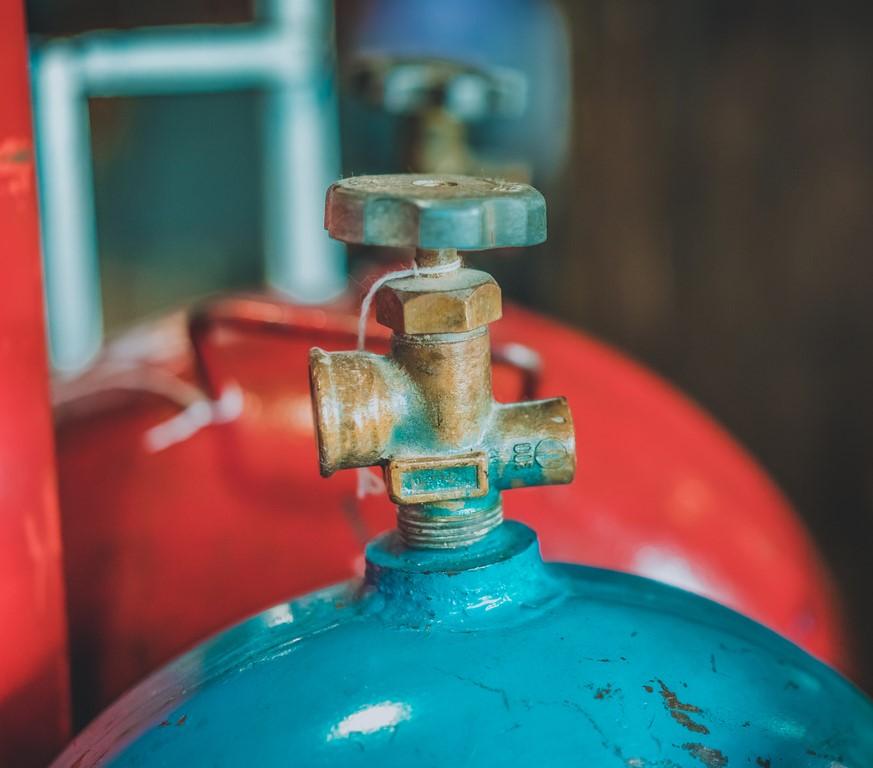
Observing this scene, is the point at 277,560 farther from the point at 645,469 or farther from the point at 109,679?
the point at 645,469

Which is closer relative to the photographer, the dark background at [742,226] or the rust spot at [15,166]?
the rust spot at [15,166]

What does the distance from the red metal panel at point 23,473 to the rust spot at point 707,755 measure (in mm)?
345

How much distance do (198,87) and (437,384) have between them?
1258mm

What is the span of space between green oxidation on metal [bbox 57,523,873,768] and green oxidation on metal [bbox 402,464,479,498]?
3 centimetres

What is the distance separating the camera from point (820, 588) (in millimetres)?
958

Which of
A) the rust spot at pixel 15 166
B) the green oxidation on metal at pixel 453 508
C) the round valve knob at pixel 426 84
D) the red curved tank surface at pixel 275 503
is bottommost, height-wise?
the red curved tank surface at pixel 275 503

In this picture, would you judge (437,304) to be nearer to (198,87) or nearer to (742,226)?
(198,87)

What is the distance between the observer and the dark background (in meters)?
1.88

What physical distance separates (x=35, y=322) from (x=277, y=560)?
0.78 ft

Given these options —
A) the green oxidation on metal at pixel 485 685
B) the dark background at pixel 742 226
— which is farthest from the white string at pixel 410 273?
the dark background at pixel 742 226

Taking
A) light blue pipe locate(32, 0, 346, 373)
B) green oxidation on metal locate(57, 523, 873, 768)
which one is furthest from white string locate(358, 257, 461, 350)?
light blue pipe locate(32, 0, 346, 373)

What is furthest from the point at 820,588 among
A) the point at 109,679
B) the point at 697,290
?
the point at 697,290

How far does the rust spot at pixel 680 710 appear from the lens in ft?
1.49

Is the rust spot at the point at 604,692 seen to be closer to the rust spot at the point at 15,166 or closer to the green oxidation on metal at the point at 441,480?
the green oxidation on metal at the point at 441,480
